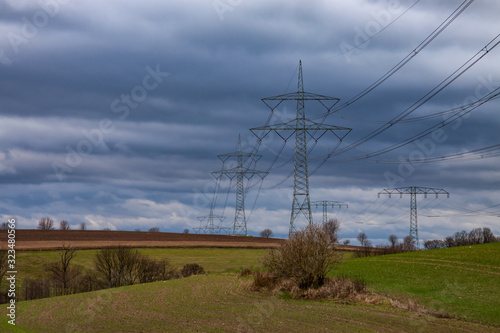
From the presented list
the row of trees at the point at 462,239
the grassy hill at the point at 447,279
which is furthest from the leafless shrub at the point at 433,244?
the grassy hill at the point at 447,279

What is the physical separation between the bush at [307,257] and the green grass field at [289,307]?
246cm

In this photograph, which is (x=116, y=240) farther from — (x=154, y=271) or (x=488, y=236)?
(x=488, y=236)

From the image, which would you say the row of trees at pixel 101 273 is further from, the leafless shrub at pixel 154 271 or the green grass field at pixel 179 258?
the green grass field at pixel 179 258

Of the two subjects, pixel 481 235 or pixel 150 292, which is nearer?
pixel 150 292

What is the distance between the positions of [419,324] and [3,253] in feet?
234

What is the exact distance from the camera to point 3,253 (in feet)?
273

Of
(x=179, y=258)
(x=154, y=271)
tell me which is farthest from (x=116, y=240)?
(x=154, y=271)

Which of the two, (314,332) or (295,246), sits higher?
(295,246)

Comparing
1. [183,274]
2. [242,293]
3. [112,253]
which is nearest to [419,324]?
[242,293]

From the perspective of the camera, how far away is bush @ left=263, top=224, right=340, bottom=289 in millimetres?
41406

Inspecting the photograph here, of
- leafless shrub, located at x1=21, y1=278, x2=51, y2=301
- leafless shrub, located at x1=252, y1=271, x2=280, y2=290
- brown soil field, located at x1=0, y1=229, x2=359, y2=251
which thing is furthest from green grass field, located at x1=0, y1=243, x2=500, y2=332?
brown soil field, located at x1=0, y1=229, x2=359, y2=251

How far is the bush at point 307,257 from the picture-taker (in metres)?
41.4

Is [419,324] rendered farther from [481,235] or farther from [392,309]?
[481,235]

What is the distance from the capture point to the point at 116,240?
100 meters
